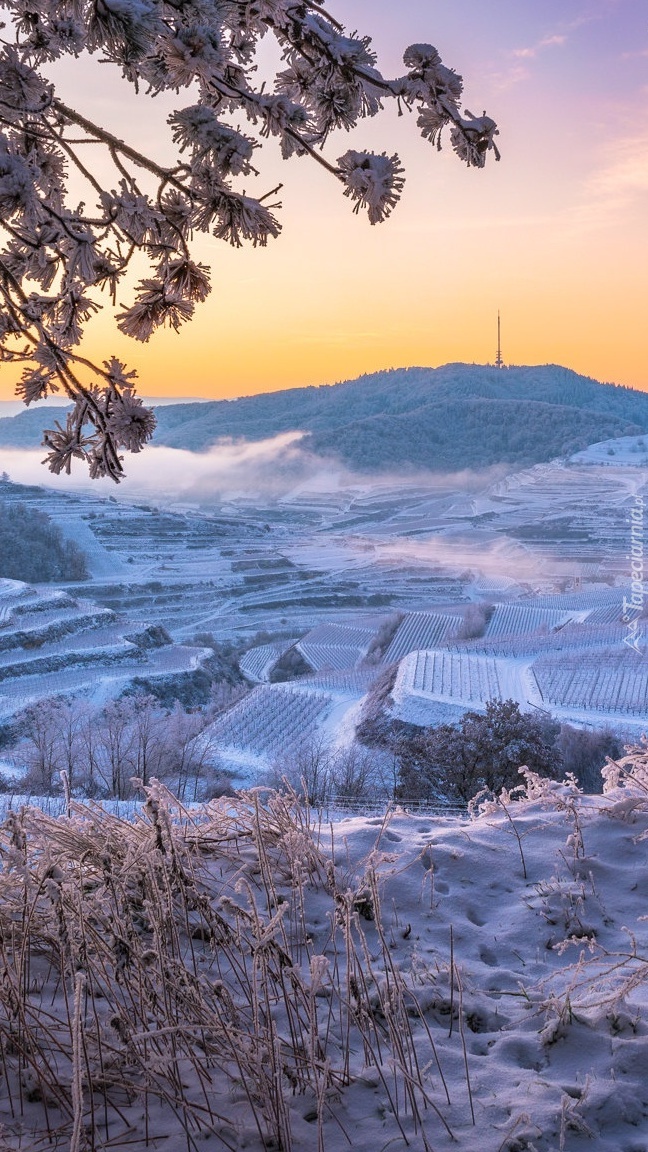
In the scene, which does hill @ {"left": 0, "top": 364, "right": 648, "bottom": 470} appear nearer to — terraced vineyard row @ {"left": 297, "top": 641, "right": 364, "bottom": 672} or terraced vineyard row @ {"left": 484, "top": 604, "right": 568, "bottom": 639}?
terraced vineyard row @ {"left": 297, "top": 641, "right": 364, "bottom": 672}

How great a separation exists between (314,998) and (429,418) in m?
139

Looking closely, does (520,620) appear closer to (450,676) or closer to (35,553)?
(450,676)

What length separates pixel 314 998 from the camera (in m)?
1.79

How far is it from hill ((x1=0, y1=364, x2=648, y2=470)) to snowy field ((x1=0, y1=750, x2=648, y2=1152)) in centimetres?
11154

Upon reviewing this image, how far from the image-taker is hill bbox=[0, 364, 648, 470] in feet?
422

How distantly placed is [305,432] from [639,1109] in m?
142

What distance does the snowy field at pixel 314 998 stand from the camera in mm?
1597

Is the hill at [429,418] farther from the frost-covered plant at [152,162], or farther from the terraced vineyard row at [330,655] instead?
the frost-covered plant at [152,162]

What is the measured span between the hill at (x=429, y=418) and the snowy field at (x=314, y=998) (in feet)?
366

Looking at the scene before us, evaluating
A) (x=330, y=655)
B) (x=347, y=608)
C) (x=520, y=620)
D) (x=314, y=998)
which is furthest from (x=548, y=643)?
(x=314, y=998)

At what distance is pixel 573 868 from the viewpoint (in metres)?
2.75

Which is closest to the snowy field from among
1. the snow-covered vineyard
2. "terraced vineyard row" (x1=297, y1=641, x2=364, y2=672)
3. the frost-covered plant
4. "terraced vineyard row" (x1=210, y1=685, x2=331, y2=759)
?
the frost-covered plant

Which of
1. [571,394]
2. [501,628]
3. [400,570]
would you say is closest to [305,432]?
[571,394]

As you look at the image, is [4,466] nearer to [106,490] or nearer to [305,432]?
[106,490]
